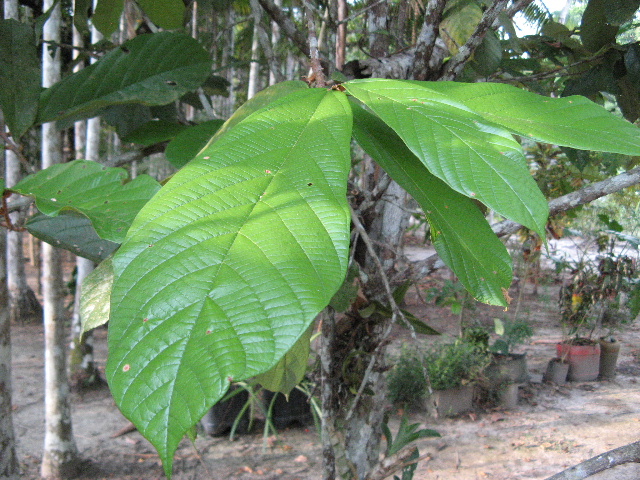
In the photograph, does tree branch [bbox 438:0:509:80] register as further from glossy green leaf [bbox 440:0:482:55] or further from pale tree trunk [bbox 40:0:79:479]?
pale tree trunk [bbox 40:0:79:479]

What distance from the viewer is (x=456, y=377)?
4.11 metres

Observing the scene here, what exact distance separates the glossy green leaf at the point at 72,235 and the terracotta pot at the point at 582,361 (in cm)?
474

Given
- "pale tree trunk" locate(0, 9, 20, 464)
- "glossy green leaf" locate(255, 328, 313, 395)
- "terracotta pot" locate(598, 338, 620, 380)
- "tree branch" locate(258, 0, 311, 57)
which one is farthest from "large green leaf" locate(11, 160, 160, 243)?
"terracotta pot" locate(598, 338, 620, 380)

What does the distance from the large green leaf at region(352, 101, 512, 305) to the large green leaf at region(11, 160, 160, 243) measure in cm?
23

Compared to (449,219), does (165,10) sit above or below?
above

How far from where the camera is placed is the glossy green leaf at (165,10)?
3.08 feet

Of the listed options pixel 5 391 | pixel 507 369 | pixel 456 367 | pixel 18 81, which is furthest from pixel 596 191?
pixel 507 369

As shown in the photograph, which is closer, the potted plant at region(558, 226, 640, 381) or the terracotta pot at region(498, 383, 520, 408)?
the terracotta pot at region(498, 383, 520, 408)

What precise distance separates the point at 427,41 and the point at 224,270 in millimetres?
674

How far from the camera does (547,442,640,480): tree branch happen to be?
2.29ft

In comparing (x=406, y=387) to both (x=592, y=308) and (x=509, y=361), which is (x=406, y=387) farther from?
(x=592, y=308)

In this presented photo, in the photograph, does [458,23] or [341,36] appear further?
[341,36]

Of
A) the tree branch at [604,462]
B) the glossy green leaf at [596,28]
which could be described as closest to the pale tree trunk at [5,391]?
the tree branch at [604,462]

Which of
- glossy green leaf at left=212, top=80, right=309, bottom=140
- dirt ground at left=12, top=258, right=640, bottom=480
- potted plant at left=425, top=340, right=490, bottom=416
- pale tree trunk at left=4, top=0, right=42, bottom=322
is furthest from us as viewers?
pale tree trunk at left=4, top=0, right=42, bottom=322
